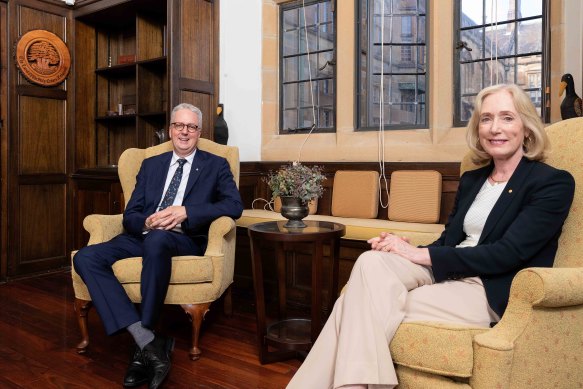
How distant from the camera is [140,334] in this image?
88.5 inches

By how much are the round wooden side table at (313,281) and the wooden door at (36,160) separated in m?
2.68

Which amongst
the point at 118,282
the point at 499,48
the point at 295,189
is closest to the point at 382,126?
the point at 499,48

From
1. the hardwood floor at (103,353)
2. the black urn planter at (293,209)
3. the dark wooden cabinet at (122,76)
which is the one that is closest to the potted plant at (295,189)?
the black urn planter at (293,209)

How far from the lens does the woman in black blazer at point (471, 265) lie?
1.49 m

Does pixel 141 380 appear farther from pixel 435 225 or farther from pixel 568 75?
pixel 568 75

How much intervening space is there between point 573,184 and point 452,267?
1.53 ft

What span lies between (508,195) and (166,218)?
5.32 ft

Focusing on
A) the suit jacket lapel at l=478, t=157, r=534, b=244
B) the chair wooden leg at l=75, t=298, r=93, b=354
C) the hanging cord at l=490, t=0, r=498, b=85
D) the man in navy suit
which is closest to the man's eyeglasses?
the man in navy suit

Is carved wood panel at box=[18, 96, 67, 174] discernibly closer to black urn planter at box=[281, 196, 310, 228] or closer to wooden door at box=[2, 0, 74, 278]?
wooden door at box=[2, 0, 74, 278]

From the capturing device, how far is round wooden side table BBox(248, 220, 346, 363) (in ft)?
7.64

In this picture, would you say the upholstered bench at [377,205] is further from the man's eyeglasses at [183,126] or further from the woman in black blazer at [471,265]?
the woman in black blazer at [471,265]

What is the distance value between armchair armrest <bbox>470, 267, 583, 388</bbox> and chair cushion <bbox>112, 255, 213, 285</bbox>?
4.72ft

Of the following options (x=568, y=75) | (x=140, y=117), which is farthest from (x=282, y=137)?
(x=568, y=75)

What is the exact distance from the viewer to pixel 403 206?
11.1ft
